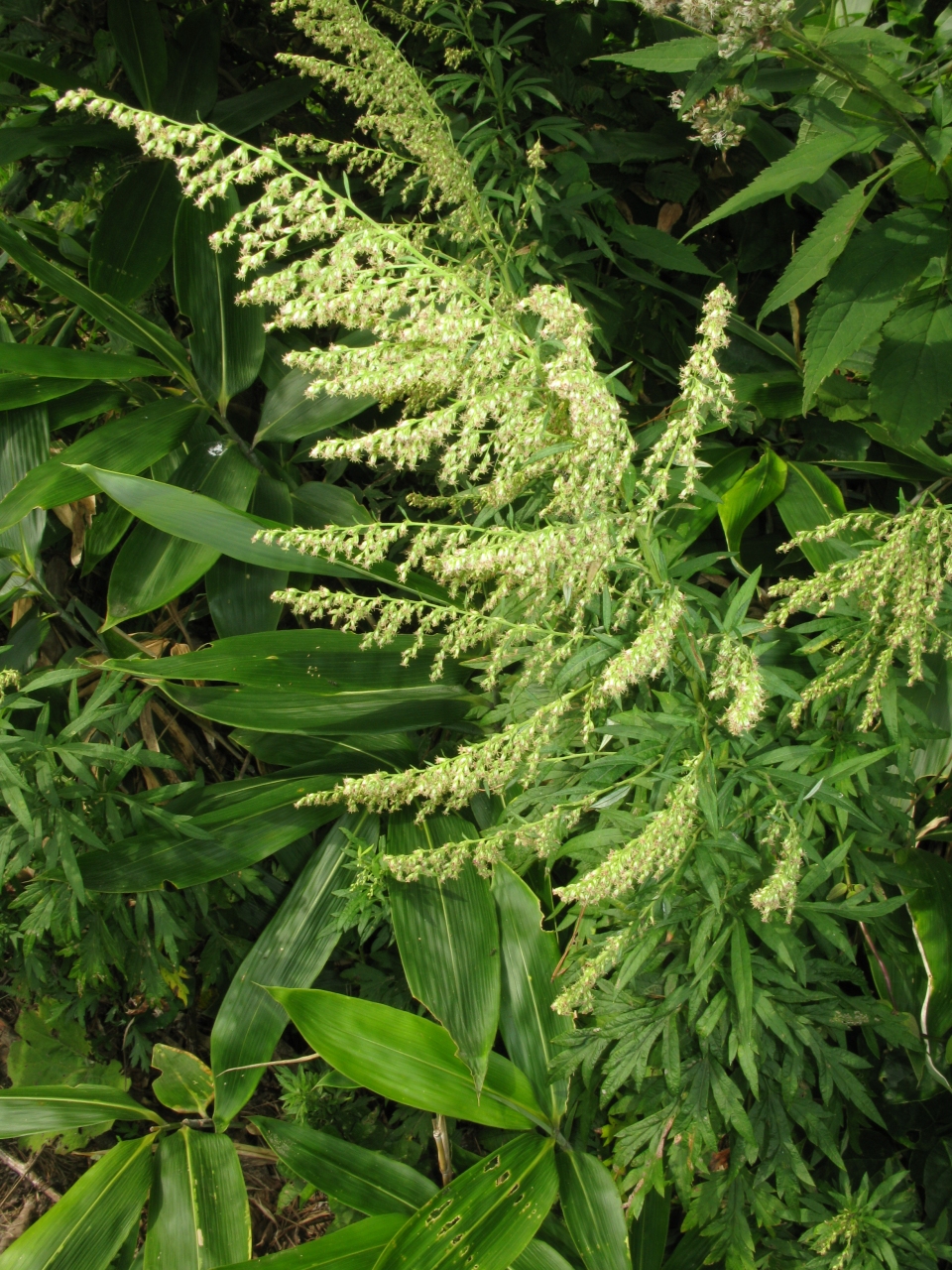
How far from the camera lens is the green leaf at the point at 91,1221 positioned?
177 centimetres

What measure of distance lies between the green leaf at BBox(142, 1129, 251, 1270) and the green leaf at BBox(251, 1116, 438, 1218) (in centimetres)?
18

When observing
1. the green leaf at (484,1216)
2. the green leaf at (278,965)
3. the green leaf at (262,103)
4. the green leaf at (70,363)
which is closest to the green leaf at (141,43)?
the green leaf at (262,103)

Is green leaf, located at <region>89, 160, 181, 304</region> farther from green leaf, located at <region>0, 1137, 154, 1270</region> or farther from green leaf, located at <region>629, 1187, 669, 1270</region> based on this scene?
green leaf, located at <region>629, 1187, 669, 1270</region>

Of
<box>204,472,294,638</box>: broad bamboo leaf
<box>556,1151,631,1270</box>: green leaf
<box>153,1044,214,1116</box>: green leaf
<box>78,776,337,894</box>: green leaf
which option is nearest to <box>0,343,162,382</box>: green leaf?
<box>204,472,294,638</box>: broad bamboo leaf

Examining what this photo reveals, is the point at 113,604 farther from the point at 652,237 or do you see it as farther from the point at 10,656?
the point at 652,237

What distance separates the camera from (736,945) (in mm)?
1294

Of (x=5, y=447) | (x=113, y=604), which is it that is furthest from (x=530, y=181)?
(x=5, y=447)

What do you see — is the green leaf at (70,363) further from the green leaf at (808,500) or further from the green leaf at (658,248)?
the green leaf at (808,500)

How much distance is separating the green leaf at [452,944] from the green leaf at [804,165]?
1157 mm

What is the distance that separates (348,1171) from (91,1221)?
21.9 inches

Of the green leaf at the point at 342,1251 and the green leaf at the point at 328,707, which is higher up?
the green leaf at the point at 328,707

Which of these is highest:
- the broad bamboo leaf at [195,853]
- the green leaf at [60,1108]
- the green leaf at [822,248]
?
the green leaf at [822,248]

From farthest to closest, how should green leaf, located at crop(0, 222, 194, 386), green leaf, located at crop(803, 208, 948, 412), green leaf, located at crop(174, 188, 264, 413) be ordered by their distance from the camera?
1. green leaf, located at crop(174, 188, 264, 413)
2. green leaf, located at crop(0, 222, 194, 386)
3. green leaf, located at crop(803, 208, 948, 412)

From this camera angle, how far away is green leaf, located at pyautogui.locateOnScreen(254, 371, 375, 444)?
214 centimetres
